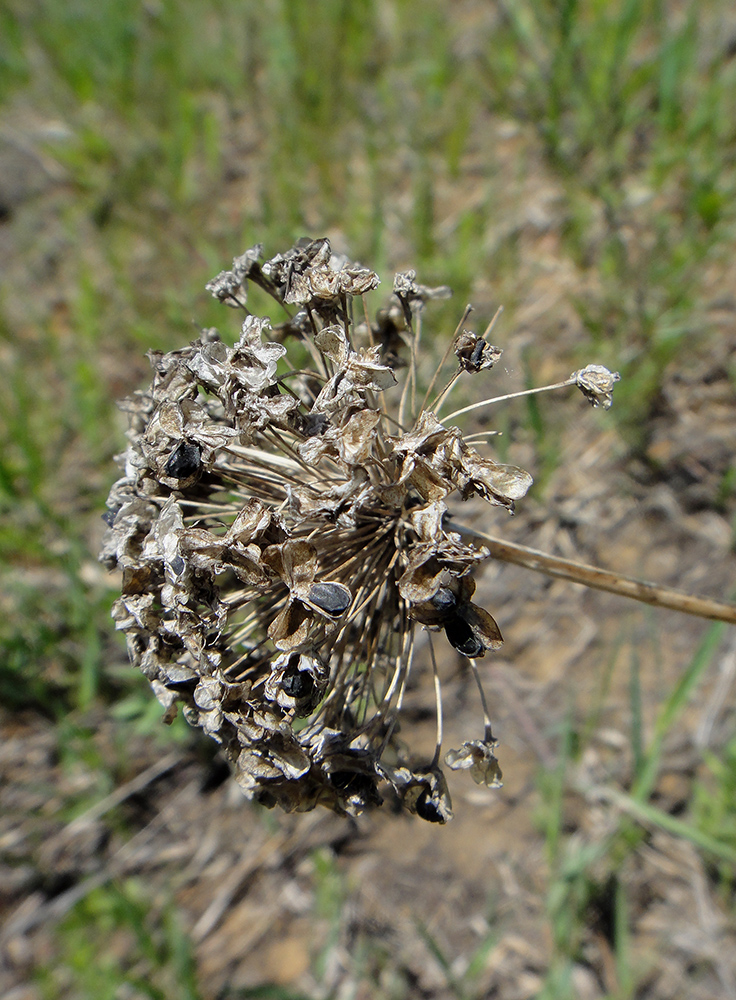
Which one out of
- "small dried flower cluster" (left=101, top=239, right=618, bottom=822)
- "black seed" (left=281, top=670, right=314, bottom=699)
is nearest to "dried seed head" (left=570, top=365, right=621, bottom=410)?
"small dried flower cluster" (left=101, top=239, right=618, bottom=822)

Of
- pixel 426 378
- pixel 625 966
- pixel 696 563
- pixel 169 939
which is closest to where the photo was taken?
pixel 625 966

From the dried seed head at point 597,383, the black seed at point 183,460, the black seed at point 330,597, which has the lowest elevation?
the black seed at point 330,597

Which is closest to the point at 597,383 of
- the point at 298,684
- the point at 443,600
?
the point at 443,600

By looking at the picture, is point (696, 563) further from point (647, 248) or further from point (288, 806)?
point (288, 806)

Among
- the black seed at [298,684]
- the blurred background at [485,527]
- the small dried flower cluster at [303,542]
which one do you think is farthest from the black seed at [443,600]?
the blurred background at [485,527]

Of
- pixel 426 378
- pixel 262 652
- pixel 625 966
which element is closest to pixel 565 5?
pixel 426 378

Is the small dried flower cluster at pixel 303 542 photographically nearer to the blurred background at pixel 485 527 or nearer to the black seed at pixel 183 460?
the black seed at pixel 183 460

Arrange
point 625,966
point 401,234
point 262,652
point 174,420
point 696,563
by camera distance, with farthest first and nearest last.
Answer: point 401,234 < point 696,563 < point 625,966 < point 262,652 < point 174,420

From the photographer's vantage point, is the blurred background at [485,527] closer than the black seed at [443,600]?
No
